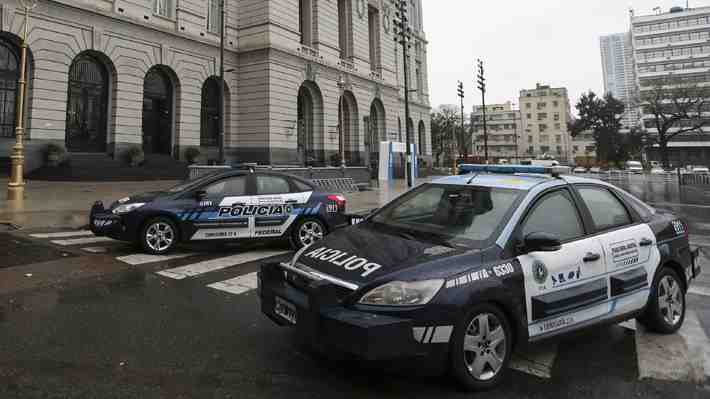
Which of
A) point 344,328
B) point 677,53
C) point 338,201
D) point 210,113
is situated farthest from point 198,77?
point 677,53

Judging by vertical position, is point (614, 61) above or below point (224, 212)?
above

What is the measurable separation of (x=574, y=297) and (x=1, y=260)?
27.0ft

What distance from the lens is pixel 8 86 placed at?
2141 cm

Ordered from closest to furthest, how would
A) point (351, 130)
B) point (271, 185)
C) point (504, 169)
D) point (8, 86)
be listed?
point (504, 169)
point (271, 185)
point (8, 86)
point (351, 130)

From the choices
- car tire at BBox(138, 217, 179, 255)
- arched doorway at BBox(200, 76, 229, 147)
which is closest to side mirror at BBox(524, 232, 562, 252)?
car tire at BBox(138, 217, 179, 255)

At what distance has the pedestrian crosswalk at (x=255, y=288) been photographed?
10.6 ft

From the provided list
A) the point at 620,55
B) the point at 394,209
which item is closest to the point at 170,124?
the point at 394,209

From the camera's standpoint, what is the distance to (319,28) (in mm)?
34344

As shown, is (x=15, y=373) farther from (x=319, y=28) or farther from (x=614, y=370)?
(x=319, y=28)

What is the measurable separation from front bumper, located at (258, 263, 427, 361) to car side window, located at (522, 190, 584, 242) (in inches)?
55.2

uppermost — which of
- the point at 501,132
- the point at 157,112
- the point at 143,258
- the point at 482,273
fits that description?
the point at 501,132

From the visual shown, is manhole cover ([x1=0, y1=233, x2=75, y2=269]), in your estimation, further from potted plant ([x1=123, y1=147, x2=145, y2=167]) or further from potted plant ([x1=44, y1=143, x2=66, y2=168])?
potted plant ([x1=123, y1=147, x2=145, y2=167])

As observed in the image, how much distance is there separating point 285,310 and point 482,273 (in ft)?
4.86

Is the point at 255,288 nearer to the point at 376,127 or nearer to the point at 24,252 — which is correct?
the point at 24,252
